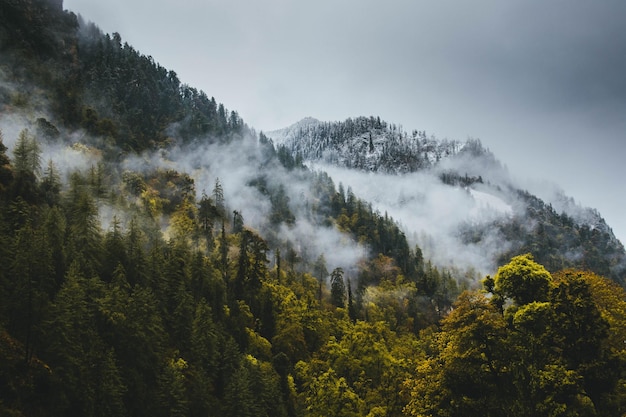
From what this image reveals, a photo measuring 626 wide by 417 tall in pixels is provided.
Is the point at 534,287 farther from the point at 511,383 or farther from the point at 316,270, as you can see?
the point at 316,270

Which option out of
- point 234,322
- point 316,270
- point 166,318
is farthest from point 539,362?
point 316,270

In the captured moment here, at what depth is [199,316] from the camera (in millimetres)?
62375

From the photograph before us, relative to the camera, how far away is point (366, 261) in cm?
18300

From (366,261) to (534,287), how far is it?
155 metres

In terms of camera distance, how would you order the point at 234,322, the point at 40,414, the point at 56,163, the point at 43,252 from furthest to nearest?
the point at 56,163 → the point at 234,322 → the point at 43,252 → the point at 40,414

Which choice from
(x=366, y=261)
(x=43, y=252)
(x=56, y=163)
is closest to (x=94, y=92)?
(x=56, y=163)

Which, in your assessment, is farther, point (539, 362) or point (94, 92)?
point (94, 92)

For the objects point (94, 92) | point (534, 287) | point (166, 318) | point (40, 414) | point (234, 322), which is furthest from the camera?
point (94, 92)

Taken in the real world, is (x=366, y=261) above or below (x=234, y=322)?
above

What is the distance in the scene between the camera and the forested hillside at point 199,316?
25.8m

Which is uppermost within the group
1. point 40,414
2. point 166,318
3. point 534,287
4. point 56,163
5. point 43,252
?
point 56,163

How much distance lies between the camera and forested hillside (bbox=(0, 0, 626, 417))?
25.8m

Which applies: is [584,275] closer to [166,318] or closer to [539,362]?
[539,362]

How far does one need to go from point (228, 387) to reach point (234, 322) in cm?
2326
